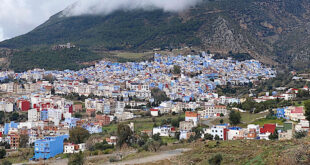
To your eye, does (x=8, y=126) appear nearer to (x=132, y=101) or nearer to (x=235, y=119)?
(x=132, y=101)

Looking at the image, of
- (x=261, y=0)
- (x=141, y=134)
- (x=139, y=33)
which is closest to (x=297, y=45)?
(x=261, y=0)

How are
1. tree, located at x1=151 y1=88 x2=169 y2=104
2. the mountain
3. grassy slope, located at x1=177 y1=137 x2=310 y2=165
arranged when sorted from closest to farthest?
grassy slope, located at x1=177 y1=137 x2=310 y2=165 → tree, located at x1=151 y1=88 x2=169 y2=104 → the mountain

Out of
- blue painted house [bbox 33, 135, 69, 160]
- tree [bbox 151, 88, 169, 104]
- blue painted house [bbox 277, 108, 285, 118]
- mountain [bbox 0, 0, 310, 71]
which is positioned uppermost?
mountain [bbox 0, 0, 310, 71]

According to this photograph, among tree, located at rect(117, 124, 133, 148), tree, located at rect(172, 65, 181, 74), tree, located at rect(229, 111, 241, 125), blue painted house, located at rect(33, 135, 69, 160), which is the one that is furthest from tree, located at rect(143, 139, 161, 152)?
tree, located at rect(172, 65, 181, 74)

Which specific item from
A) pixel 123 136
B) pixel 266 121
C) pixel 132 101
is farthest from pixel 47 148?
pixel 132 101

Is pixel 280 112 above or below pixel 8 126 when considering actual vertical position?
above

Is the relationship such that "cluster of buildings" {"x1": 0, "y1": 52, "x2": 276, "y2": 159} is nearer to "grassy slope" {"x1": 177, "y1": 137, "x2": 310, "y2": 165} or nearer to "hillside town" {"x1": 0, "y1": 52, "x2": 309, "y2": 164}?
"hillside town" {"x1": 0, "y1": 52, "x2": 309, "y2": 164}
